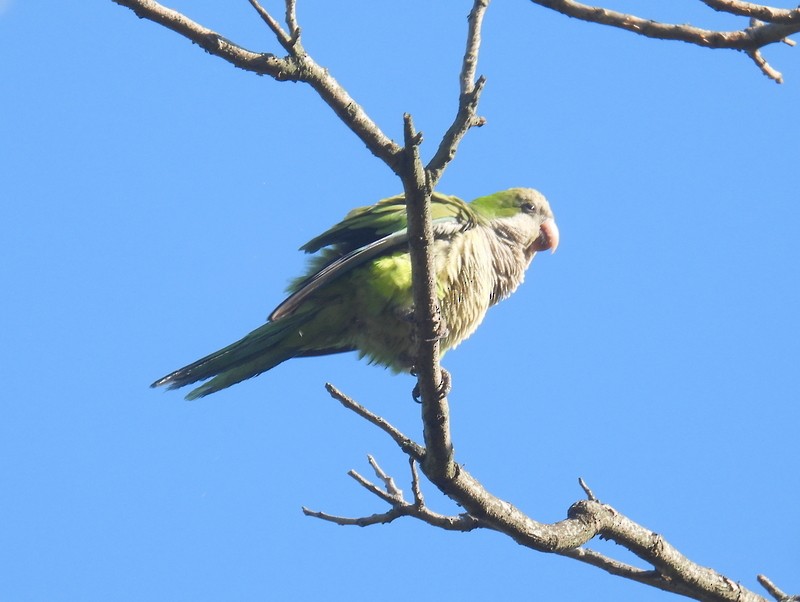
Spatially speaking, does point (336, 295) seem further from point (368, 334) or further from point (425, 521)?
point (425, 521)

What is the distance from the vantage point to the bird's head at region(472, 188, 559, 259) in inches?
226

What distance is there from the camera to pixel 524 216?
19.5 ft

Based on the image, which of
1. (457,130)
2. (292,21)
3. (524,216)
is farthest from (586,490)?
(524,216)

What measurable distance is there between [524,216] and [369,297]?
65.4 inches

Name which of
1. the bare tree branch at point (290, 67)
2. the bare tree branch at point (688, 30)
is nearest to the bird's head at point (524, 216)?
the bare tree branch at point (290, 67)

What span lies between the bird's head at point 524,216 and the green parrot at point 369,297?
0.96ft

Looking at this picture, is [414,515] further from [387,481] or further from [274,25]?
[274,25]

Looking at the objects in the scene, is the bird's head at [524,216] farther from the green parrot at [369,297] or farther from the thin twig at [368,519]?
the thin twig at [368,519]

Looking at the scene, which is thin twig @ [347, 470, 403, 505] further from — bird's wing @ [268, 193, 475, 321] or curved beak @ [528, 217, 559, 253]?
curved beak @ [528, 217, 559, 253]

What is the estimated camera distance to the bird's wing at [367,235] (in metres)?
4.66

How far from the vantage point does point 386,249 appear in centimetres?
477

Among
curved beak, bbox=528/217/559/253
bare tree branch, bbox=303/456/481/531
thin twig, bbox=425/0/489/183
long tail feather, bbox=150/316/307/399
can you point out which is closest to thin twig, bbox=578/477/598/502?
bare tree branch, bbox=303/456/481/531

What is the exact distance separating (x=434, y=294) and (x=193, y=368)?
1.89 m

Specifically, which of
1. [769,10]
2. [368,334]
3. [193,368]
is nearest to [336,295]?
[368,334]
